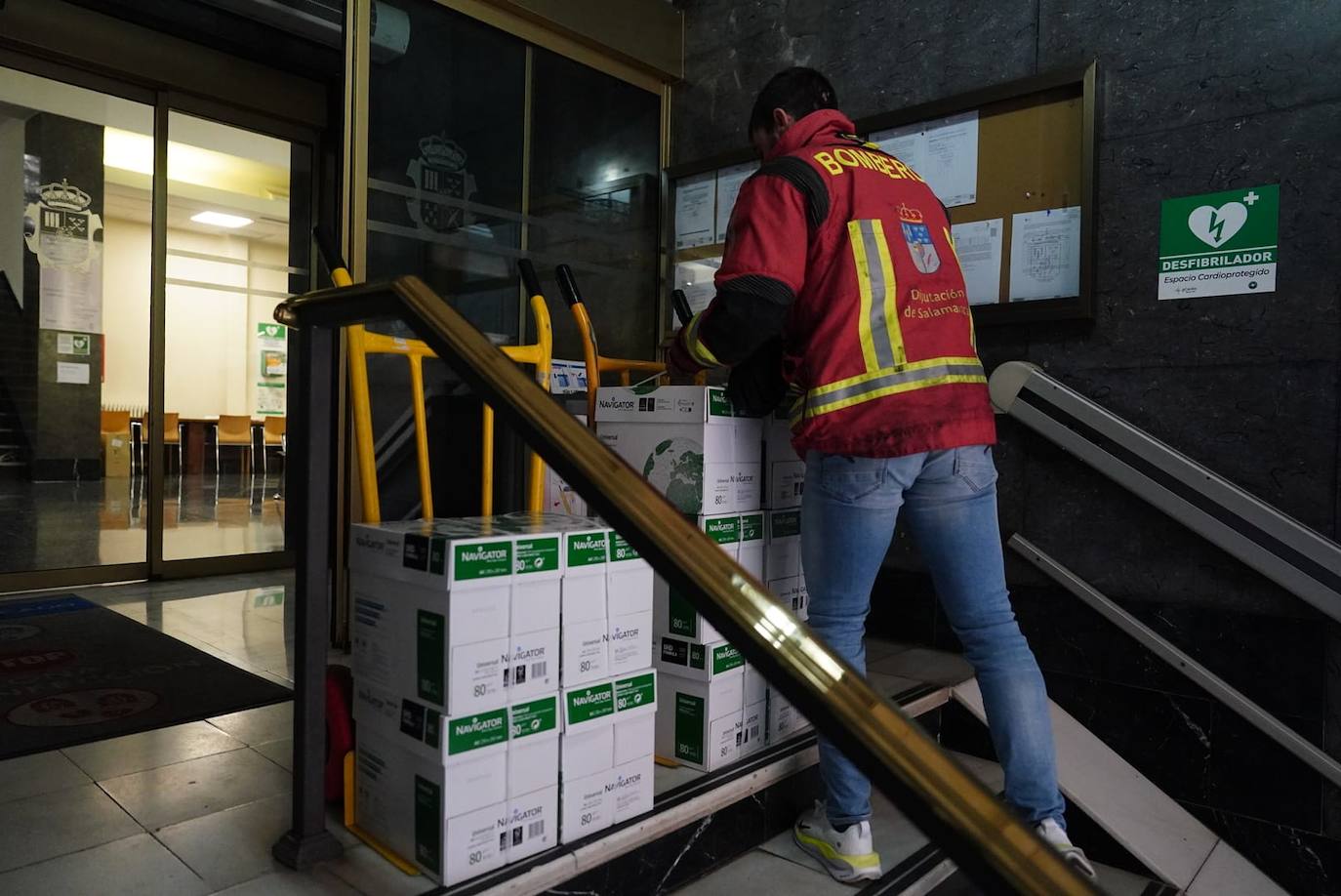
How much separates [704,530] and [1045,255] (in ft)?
5.14

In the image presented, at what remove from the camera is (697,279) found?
374 cm

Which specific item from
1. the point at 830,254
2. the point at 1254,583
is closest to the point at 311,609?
the point at 830,254

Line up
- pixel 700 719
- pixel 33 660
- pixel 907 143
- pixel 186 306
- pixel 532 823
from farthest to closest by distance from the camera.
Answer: pixel 186 306 < pixel 907 143 < pixel 33 660 < pixel 700 719 < pixel 532 823

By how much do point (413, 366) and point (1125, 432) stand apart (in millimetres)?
1904

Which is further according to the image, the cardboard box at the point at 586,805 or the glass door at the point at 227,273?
the glass door at the point at 227,273

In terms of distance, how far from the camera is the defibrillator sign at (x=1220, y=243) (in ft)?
7.68

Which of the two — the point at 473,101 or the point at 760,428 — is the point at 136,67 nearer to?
the point at 473,101

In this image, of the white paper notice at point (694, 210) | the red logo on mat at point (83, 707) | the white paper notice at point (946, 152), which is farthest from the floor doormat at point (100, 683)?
the white paper notice at point (946, 152)

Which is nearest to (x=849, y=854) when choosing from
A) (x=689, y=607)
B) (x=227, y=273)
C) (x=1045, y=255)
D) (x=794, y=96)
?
(x=689, y=607)

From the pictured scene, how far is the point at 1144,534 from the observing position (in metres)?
2.55

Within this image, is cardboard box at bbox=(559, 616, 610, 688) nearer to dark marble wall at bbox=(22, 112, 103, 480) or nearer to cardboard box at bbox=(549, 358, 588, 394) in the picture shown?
cardboard box at bbox=(549, 358, 588, 394)

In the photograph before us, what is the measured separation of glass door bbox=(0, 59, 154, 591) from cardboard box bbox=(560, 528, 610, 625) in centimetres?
345

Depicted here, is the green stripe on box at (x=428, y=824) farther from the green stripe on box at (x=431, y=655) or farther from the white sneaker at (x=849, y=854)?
the white sneaker at (x=849, y=854)

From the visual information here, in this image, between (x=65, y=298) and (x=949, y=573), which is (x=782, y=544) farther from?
(x=65, y=298)
